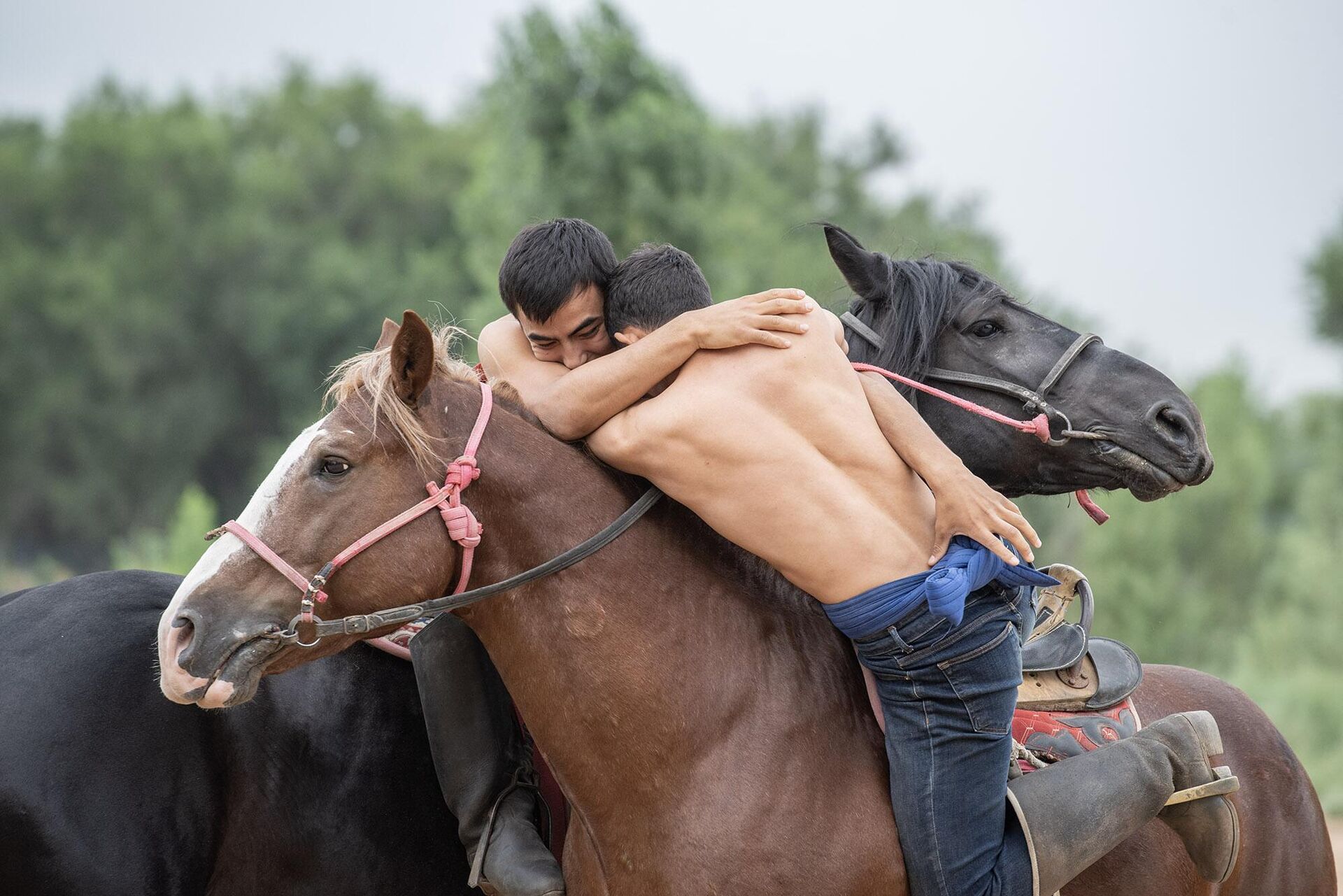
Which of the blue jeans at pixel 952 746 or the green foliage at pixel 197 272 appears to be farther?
the green foliage at pixel 197 272

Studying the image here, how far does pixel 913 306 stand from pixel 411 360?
1.81 m

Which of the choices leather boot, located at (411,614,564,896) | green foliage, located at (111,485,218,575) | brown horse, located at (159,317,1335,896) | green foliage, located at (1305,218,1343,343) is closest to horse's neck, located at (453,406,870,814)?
brown horse, located at (159,317,1335,896)

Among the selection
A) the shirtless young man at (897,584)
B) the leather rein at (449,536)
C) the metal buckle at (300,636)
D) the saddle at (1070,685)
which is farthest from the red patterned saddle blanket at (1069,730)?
the metal buckle at (300,636)

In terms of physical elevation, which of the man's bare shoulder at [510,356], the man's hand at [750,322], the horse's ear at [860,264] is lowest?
the man's bare shoulder at [510,356]

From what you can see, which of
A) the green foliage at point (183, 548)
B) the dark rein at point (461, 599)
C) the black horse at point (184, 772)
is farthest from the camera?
the green foliage at point (183, 548)

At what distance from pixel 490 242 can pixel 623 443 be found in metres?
12.4

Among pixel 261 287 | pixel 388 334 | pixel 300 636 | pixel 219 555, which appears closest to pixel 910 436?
pixel 388 334

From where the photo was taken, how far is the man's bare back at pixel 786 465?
305cm

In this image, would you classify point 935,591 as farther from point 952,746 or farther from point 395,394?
point 395,394

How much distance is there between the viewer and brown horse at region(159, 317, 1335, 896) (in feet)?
9.27

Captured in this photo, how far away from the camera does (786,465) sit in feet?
10.0

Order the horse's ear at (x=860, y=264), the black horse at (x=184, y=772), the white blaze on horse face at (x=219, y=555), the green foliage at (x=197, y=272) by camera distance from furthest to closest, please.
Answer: the green foliage at (x=197, y=272) < the horse's ear at (x=860, y=264) < the black horse at (x=184, y=772) < the white blaze on horse face at (x=219, y=555)

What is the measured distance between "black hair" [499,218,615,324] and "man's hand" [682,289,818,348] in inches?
13.8

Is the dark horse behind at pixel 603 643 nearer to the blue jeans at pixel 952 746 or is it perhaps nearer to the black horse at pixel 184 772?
the blue jeans at pixel 952 746
